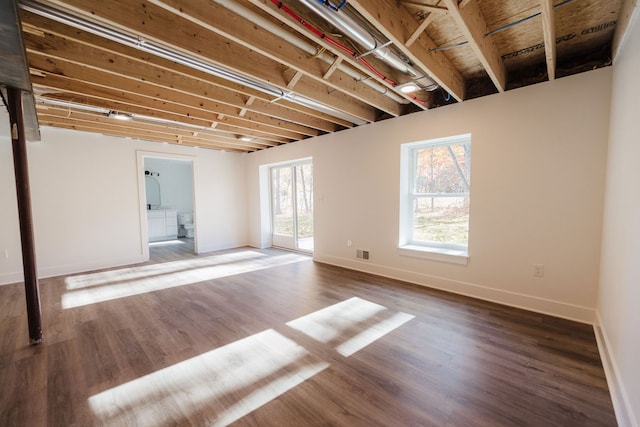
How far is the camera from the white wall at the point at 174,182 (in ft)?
27.8

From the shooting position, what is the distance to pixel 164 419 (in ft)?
5.03

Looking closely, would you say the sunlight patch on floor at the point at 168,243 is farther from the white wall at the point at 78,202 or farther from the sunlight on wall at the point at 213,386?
the sunlight on wall at the point at 213,386

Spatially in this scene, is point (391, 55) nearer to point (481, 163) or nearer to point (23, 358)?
point (481, 163)

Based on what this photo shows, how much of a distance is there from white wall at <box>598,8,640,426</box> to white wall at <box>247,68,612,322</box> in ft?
0.69

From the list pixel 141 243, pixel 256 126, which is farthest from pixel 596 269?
pixel 141 243

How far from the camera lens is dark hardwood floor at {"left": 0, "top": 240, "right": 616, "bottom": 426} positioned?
5.16ft

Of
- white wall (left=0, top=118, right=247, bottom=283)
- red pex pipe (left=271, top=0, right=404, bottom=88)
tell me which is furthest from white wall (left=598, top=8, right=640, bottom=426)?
white wall (left=0, top=118, right=247, bottom=283)

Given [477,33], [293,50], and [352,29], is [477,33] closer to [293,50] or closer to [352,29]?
[352,29]

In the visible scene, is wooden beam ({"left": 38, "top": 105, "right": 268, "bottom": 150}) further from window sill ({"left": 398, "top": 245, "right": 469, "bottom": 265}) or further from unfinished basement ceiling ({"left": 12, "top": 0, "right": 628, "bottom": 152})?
window sill ({"left": 398, "top": 245, "right": 469, "bottom": 265})

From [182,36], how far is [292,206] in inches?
169

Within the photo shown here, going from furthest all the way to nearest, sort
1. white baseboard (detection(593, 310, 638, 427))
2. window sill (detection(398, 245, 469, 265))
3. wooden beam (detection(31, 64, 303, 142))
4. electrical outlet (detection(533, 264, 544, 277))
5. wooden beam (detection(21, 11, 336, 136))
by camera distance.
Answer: window sill (detection(398, 245, 469, 265)) < electrical outlet (detection(533, 264, 544, 277)) < wooden beam (detection(31, 64, 303, 142)) < wooden beam (detection(21, 11, 336, 136)) < white baseboard (detection(593, 310, 638, 427))

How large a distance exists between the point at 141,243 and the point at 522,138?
6.40 metres

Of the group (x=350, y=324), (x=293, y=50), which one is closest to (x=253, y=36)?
(x=293, y=50)

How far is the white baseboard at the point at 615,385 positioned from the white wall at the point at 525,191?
0.60 metres
